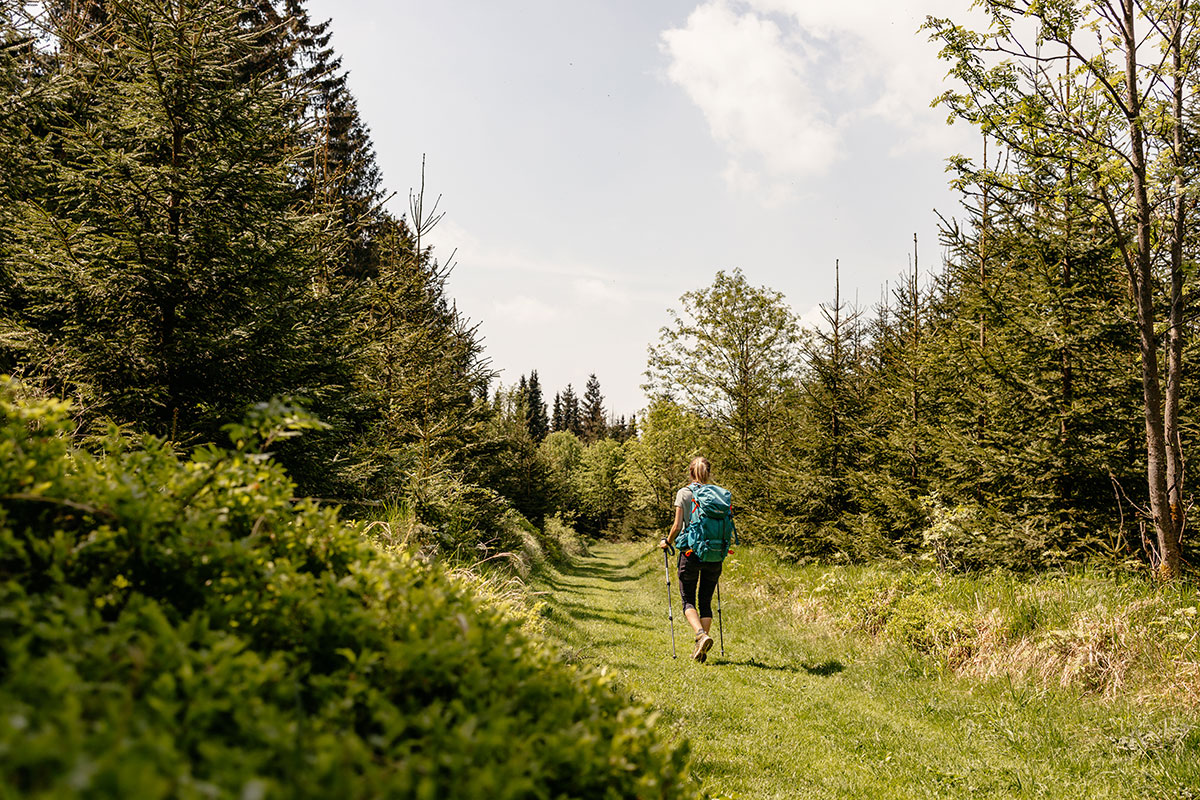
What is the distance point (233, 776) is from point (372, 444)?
10933 millimetres

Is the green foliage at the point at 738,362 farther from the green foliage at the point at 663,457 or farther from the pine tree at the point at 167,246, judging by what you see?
the pine tree at the point at 167,246

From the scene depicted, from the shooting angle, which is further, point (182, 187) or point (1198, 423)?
point (1198, 423)

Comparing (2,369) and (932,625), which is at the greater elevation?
(2,369)

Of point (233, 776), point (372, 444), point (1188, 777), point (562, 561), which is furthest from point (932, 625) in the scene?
point (562, 561)

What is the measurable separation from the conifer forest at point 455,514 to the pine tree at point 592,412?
62.6m

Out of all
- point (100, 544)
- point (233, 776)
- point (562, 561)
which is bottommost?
point (562, 561)

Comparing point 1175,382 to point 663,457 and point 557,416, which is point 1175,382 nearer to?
point 663,457

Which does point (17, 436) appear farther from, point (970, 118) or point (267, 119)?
point (970, 118)

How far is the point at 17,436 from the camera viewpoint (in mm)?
1982

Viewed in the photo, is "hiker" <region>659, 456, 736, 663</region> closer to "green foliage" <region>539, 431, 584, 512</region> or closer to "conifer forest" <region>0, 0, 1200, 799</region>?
"conifer forest" <region>0, 0, 1200, 799</region>

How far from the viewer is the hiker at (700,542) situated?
7316 millimetres

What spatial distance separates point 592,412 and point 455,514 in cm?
7238

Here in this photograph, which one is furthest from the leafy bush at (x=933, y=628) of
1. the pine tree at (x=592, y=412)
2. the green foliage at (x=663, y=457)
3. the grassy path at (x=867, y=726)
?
the pine tree at (x=592, y=412)

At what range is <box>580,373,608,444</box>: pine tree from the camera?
76688mm
